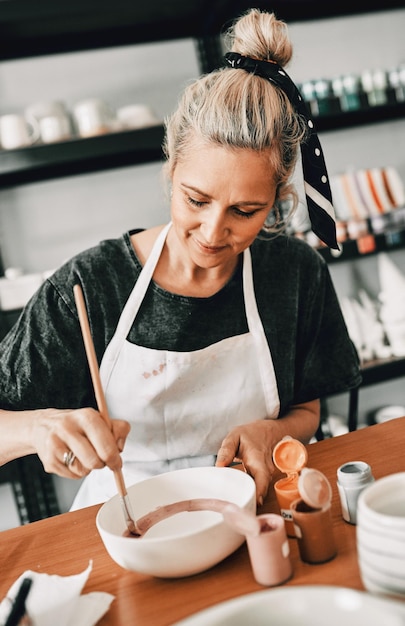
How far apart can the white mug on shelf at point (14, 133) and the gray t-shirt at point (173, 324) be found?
988 millimetres

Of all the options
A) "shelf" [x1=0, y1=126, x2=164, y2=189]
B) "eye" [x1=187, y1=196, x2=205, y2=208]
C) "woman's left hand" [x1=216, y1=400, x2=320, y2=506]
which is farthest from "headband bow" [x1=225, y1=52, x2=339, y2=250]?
"shelf" [x1=0, y1=126, x2=164, y2=189]

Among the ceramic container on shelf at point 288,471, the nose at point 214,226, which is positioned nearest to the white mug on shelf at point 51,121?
the nose at point 214,226

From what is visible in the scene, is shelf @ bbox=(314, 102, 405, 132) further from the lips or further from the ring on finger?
the ring on finger

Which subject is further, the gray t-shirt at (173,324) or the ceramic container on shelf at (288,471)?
the gray t-shirt at (173,324)

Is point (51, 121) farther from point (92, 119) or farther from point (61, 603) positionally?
point (61, 603)

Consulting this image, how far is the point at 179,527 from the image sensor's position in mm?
893

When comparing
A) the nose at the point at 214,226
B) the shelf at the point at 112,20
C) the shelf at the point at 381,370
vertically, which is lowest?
the shelf at the point at 381,370

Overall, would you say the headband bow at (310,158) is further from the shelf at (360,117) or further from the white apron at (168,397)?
the shelf at (360,117)

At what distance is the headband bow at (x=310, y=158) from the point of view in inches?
46.5

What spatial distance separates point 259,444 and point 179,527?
26 centimetres

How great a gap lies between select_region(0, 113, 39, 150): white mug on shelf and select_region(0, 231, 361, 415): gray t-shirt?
988mm

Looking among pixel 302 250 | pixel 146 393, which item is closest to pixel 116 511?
pixel 146 393

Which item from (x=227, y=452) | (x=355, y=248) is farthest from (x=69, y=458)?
(x=355, y=248)

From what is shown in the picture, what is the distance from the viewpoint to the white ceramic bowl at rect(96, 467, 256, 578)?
0.72m
